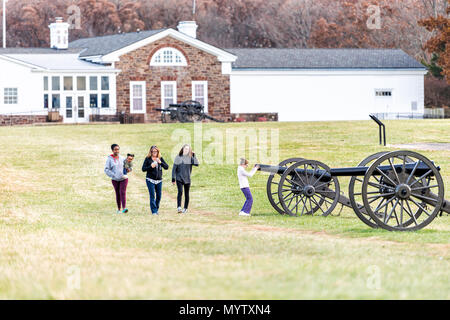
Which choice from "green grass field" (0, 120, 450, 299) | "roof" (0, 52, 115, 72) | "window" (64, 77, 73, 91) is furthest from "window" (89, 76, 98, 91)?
"green grass field" (0, 120, 450, 299)

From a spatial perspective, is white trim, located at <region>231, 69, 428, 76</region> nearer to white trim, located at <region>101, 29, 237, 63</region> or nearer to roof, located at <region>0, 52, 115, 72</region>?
white trim, located at <region>101, 29, 237, 63</region>

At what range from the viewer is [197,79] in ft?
183

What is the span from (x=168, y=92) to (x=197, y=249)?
43465 millimetres

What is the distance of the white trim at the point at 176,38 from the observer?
53625 millimetres

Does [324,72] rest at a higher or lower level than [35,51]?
lower

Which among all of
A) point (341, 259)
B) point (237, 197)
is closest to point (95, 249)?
point (341, 259)

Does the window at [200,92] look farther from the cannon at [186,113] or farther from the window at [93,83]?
the window at [93,83]

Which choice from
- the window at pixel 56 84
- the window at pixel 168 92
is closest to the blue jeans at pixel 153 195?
the window at pixel 56 84

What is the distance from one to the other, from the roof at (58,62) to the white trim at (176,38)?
79cm

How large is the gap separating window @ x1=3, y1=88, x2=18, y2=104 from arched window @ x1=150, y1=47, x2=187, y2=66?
27.4 feet

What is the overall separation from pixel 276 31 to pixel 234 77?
31902mm

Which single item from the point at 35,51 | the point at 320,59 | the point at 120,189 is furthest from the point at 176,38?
the point at 120,189

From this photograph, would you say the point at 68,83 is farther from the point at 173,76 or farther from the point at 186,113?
the point at 186,113

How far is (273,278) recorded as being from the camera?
927cm
